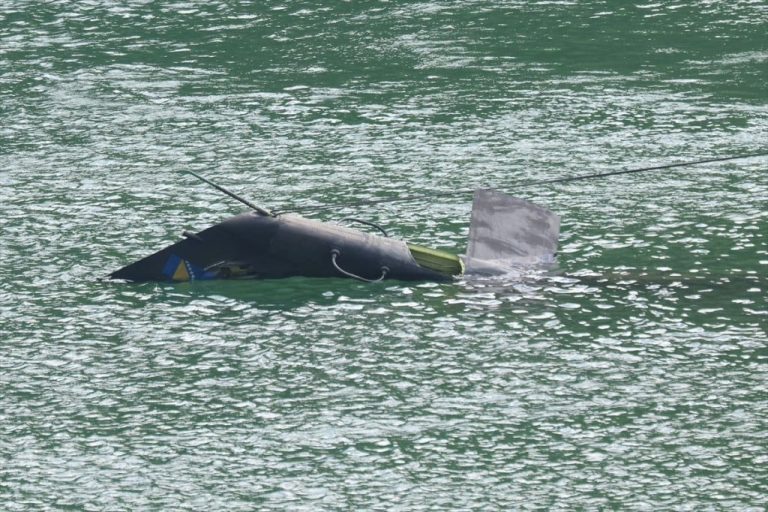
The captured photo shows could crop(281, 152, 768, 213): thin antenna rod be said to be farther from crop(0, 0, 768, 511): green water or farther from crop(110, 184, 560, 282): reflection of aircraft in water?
crop(110, 184, 560, 282): reflection of aircraft in water

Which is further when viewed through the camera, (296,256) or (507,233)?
(507,233)

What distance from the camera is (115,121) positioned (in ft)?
74.8

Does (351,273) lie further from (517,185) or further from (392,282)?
(517,185)

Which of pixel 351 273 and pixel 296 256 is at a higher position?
pixel 296 256

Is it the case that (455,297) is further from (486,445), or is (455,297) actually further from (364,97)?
(364,97)

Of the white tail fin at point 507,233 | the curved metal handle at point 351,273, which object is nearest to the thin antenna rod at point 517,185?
the white tail fin at point 507,233

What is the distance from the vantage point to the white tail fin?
1739cm

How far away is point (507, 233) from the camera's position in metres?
17.6

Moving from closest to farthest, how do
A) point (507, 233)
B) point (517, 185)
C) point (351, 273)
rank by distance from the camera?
point (351, 273)
point (507, 233)
point (517, 185)

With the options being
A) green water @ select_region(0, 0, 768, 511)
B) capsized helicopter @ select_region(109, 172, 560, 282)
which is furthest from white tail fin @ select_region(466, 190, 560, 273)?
green water @ select_region(0, 0, 768, 511)

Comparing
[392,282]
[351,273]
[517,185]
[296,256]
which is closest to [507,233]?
[517,185]

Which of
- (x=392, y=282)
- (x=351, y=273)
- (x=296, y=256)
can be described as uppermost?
(x=296, y=256)

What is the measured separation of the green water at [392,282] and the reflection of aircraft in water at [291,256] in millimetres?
204

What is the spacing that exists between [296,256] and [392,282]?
927mm
